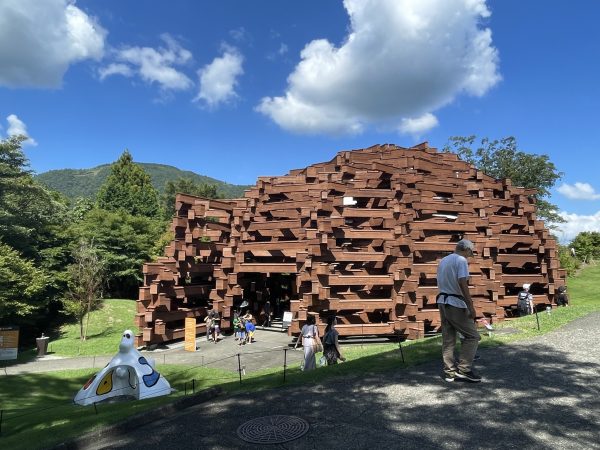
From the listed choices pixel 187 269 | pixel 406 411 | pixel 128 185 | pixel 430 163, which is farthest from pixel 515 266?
pixel 128 185

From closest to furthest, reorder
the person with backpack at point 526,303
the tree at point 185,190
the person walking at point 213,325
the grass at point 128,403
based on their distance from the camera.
A: the grass at point 128,403 → the person with backpack at point 526,303 → the person walking at point 213,325 → the tree at point 185,190

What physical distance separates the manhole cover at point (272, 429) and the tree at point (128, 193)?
2014 inches

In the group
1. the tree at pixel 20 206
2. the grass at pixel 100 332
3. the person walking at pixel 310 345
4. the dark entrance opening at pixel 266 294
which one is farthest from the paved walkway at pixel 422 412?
the tree at pixel 20 206

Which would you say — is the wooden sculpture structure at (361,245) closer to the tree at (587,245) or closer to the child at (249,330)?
the child at (249,330)

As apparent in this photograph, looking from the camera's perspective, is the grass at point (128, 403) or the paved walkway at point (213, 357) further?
A: the paved walkway at point (213, 357)

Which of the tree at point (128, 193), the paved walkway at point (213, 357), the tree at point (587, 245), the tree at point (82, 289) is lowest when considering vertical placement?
the paved walkway at point (213, 357)

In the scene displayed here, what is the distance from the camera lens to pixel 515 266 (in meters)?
20.5

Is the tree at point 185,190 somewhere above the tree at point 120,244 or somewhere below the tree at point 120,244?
above

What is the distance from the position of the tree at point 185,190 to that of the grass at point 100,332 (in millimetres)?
27868

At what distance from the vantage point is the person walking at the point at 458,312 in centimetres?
564

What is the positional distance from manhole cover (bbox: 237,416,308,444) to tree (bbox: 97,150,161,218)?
5115 centimetres

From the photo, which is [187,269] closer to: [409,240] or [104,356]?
[104,356]

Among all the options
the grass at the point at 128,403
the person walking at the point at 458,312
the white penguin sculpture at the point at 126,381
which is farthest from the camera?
the white penguin sculpture at the point at 126,381

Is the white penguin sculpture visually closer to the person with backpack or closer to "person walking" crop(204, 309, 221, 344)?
"person walking" crop(204, 309, 221, 344)
